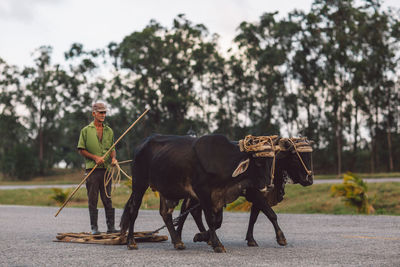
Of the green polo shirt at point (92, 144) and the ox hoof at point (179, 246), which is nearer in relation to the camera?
the ox hoof at point (179, 246)

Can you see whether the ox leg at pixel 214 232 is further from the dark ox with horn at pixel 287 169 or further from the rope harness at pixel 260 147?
the rope harness at pixel 260 147

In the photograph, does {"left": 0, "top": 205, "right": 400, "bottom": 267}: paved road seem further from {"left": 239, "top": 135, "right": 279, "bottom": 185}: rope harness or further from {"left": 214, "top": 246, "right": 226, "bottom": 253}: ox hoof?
{"left": 239, "top": 135, "right": 279, "bottom": 185}: rope harness

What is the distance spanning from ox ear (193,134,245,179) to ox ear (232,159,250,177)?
2cm

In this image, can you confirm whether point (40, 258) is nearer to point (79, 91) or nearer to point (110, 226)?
point (110, 226)

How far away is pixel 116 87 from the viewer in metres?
59.5

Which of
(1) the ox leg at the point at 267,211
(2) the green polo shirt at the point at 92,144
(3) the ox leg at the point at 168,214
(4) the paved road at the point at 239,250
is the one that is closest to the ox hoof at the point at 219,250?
(4) the paved road at the point at 239,250

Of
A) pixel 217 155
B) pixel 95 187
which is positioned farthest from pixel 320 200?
pixel 217 155

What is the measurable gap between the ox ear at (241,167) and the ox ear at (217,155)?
0.02 meters

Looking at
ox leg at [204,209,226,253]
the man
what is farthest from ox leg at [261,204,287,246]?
the man

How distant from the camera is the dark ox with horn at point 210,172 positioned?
24.2 feet

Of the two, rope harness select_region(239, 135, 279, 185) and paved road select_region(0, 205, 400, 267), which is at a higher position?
rope harness select_region(239, 135, 279, 185)

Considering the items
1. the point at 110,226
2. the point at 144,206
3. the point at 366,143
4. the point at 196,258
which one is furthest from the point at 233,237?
the point at 366,143

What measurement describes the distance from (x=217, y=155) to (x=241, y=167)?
403mm

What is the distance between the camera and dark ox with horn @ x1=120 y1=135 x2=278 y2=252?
291 inches
